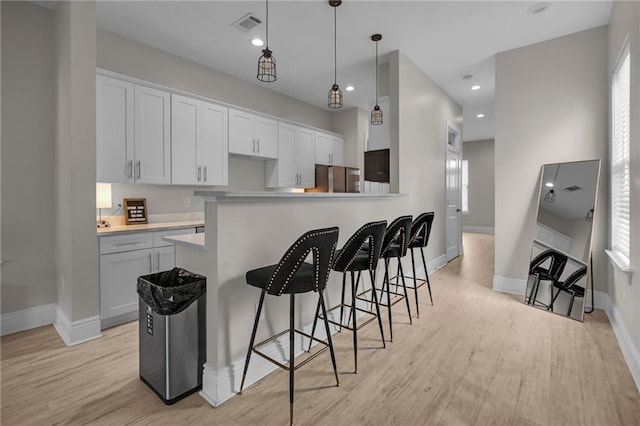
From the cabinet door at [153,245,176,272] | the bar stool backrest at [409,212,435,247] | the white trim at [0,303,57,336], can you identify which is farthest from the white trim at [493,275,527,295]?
the white trim at [0,303,57,336]

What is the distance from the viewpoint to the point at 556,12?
123 inches

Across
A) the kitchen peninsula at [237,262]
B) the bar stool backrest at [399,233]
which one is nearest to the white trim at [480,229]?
the bar stool backrest at [399,233]

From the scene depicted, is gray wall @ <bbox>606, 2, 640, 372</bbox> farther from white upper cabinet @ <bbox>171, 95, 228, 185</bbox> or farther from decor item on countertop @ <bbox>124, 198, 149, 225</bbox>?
decor item on countertop @ <bbox>124, 198, 149, 225</bbox>

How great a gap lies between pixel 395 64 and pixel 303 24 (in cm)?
126

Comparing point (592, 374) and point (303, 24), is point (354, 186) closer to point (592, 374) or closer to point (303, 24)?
point (303, 24)

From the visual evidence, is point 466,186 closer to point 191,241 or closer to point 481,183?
point 481,183

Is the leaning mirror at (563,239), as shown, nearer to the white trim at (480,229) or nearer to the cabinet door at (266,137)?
the cabinet door at (266,137)

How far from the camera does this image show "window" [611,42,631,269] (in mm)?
2617

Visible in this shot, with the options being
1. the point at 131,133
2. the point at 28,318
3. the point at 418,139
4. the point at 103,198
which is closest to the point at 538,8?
the point at 418,139

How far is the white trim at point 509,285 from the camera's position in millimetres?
3859

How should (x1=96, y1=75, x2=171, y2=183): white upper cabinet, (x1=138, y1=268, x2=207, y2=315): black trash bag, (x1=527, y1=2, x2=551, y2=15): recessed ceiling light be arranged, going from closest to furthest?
(x1=138, y1=268, x2=207, y2=315): black trash bag < (x1=527, y1=2, x2=551, y2=15): recessed ceiling light < (x1=96, y1=75, x2=171, y2=183): white upper cabinet

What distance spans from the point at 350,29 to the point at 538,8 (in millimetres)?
1813

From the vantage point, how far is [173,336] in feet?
6.16

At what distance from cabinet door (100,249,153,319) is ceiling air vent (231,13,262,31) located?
98.0 inches
